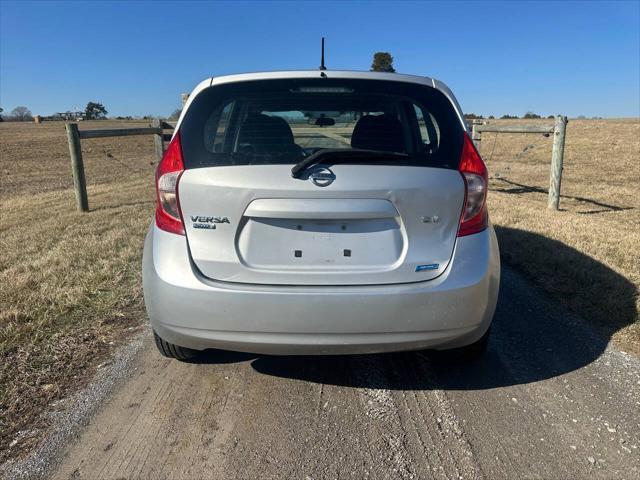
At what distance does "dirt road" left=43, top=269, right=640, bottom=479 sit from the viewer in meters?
2.19

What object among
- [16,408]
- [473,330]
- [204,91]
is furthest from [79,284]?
[473,330]

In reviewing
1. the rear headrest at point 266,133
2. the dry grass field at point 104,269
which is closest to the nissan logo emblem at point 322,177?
the rear headrest at point 266,133

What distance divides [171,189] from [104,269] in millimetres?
2742

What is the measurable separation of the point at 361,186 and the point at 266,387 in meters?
1.28

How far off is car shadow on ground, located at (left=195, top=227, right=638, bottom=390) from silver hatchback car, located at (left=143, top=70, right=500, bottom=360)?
1.55 feet

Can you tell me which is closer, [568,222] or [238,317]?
[238,317]

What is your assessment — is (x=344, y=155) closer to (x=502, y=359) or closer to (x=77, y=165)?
(x=502, y=359)

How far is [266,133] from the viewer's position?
8.79 ft

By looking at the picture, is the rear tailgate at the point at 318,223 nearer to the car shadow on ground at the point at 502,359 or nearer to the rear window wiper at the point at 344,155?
the rear window wiper at the point at 344,155

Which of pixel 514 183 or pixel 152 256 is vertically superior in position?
pixel 152 256

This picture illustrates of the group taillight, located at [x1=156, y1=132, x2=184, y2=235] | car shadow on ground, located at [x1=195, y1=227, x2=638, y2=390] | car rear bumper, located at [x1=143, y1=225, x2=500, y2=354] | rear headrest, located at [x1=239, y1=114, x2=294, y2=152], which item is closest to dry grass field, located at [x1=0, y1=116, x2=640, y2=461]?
car shadow on ground, located at [x1=195, y1=227, x2=638, y2=390]

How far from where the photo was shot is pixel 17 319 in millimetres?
3652

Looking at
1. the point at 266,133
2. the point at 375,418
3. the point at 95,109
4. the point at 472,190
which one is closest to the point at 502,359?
the point at 375,418

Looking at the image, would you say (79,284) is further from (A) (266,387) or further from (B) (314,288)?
(B) (314,288)
